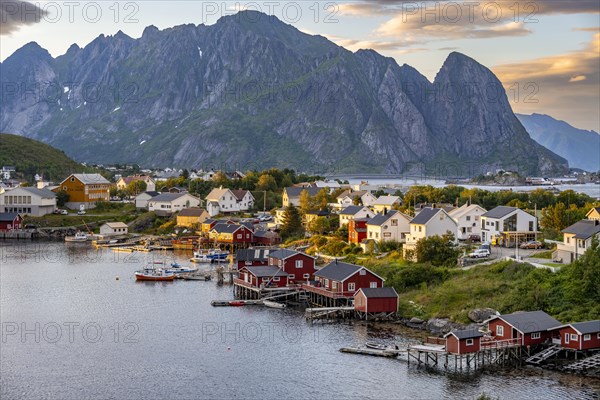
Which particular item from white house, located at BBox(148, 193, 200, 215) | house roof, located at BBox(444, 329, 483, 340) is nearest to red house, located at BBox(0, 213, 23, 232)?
white house, located at BBox(148, 193, 200, 215)

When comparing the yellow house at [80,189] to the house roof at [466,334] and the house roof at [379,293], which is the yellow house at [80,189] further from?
the house roof at [466,334]

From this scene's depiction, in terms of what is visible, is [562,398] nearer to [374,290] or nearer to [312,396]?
[312,396]

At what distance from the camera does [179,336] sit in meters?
36.8

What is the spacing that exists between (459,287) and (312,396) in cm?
1479

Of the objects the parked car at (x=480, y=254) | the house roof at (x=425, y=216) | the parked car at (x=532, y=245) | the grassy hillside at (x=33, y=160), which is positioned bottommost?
the parked car at (x=480, y=254)

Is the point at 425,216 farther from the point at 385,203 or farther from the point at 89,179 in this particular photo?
the point at 89,179

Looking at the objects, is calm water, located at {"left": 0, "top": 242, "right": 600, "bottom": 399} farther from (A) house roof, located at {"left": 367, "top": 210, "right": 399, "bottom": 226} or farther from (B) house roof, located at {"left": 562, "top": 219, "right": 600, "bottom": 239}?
(A) house roof, located at {"left": 367, "top": 210, "right": 399, "bottom": 226}

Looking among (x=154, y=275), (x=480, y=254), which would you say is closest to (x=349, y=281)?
(x=480, y=254)

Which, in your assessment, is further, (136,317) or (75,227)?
(75,227)

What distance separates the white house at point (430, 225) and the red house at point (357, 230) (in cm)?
542

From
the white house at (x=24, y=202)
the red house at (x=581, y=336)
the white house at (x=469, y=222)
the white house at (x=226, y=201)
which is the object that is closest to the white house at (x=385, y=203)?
the white house at (x=469, y=222)

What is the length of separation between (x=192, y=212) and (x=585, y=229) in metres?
48.9

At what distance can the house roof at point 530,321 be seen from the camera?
32.2 metres

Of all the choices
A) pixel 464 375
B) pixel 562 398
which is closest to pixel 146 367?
pixel 464 375
